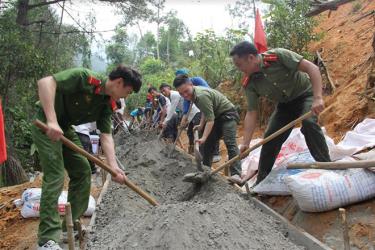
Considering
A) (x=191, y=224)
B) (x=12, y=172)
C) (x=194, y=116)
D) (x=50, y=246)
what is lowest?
(x=12, y=172)

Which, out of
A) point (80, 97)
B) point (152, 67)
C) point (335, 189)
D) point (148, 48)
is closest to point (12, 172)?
point (80, 97)

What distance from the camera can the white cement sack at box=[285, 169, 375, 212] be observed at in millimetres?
3350

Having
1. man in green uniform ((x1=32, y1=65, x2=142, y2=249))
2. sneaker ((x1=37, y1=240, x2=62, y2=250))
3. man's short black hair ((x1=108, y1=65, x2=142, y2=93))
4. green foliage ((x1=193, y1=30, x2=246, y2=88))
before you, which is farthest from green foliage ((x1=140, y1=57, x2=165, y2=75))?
sneaker ((x1=37, y1=240, x2=62, y2=250))

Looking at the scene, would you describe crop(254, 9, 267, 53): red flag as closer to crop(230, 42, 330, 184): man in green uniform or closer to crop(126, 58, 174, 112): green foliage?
crop(230, 42, 330, 184): man in green uniform

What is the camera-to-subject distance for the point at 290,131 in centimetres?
426

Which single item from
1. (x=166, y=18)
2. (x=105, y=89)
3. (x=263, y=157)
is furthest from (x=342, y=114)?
(x=166, y=18)

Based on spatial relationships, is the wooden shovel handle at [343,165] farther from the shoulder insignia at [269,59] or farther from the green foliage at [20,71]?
the green foliage at [20,71]

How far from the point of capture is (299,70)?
3.88 metres

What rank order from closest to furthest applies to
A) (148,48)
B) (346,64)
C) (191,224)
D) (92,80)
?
(191,224)
(92,80)
(346,64)
(148,48)

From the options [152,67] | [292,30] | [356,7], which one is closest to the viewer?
[292,30]

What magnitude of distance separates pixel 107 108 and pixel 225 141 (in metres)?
2.02

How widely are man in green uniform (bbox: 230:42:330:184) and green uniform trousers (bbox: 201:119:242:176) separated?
2.66ft

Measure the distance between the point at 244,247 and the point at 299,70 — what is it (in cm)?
186

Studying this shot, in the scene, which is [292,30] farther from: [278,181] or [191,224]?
[191,224]
